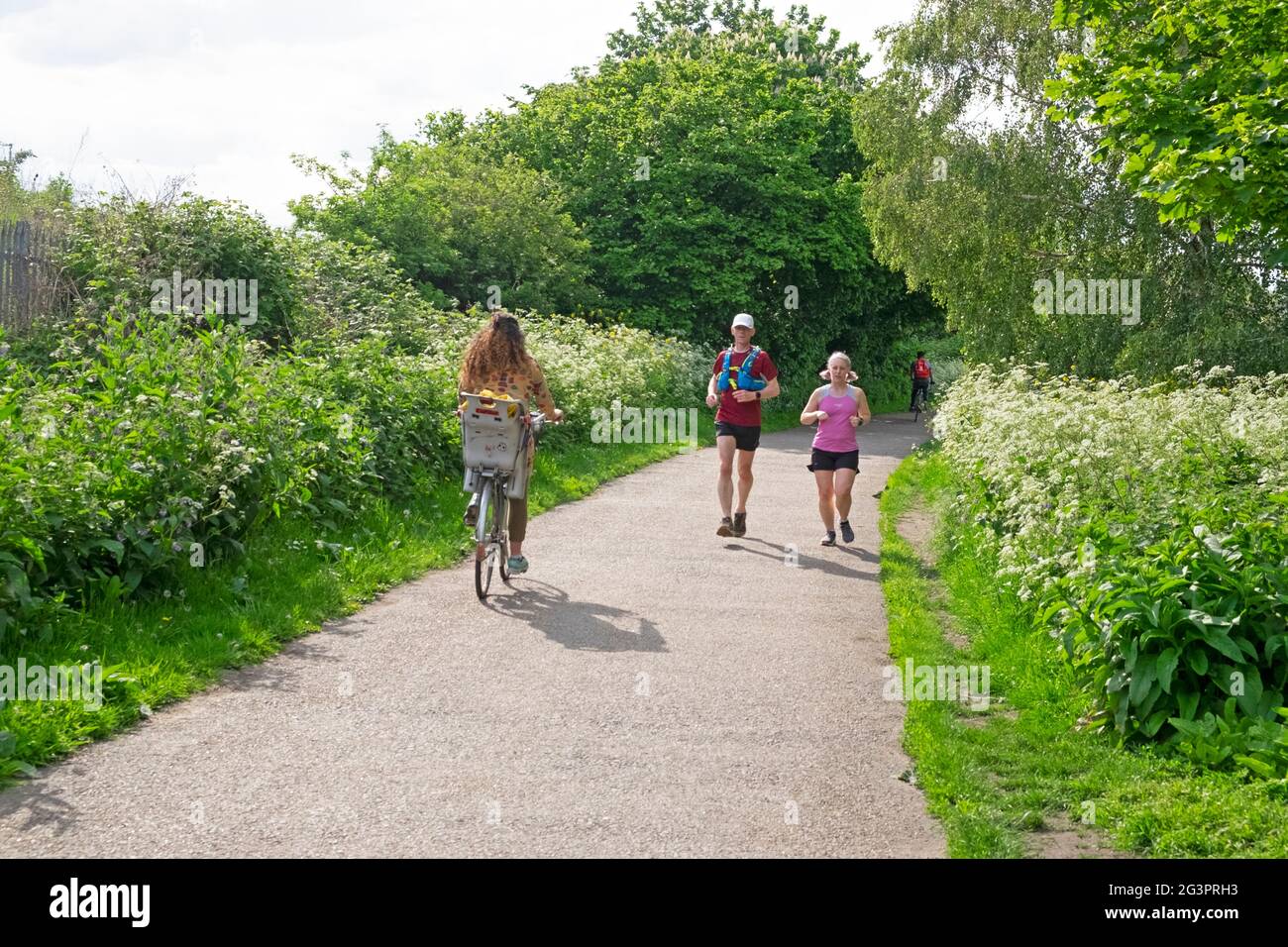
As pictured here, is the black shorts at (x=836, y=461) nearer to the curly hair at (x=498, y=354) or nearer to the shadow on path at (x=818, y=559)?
the shadow on path at (x=818, y=559)

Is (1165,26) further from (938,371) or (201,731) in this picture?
(938,371)

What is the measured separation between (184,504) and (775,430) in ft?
77.4

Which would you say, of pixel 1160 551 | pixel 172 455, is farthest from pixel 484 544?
pixel 1160 551

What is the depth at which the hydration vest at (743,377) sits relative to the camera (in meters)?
12.1

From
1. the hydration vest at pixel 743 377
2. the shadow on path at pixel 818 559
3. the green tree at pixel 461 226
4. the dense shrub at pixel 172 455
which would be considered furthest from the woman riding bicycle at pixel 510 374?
the green tree at pixel 461 226

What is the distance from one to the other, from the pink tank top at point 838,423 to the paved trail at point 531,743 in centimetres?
247

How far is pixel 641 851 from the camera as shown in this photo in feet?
15.0

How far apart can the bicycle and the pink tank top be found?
3683mm

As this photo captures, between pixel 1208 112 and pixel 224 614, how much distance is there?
8.35 m

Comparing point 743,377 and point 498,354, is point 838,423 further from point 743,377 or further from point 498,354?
point 498,354

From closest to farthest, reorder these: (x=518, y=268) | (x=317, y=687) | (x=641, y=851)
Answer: (x=641, y=851)
(x=317, y=687)
(x=518, y=268)

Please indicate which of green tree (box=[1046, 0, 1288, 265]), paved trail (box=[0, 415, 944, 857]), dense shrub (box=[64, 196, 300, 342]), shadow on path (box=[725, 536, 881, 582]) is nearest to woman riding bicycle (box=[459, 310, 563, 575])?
paved trail (box=[0, 415, 944, 857])

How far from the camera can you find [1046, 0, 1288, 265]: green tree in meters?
9.52

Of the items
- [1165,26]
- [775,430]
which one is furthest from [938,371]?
[1165,26]
